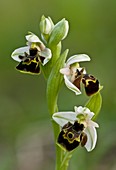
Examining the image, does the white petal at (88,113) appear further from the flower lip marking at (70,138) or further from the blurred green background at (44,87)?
the blurred green background at (44,87)

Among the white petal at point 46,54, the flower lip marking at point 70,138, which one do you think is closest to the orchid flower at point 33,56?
the white petal at point 46,54

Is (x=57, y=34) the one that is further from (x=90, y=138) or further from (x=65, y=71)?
(x=90, y=138)

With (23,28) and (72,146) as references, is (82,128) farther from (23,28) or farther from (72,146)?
(23,28)

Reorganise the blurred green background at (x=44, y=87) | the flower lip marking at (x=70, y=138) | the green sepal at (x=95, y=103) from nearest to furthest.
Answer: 1. the flower lip marking at (x=70, y=138)
2. the green sepal at (x=95, y=103)
3. the blurred green background at (x=44, y=87)

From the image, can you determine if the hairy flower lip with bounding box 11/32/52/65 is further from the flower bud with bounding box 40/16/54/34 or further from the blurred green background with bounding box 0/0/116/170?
the blurred green background with bounding box 0/0/116/170

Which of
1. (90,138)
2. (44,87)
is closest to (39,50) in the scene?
(90,138)

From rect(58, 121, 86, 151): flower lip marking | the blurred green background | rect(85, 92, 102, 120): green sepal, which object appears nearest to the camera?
rect(58, 121, 86, 151): flower lip marking

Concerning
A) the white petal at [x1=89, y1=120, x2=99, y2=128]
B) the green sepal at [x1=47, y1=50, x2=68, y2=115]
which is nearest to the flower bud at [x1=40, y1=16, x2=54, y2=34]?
the green sepal at [x1=47, y1=50, x2=68, y2=115]

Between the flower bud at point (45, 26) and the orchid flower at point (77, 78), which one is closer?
the orchid flower at point (77, 78)
